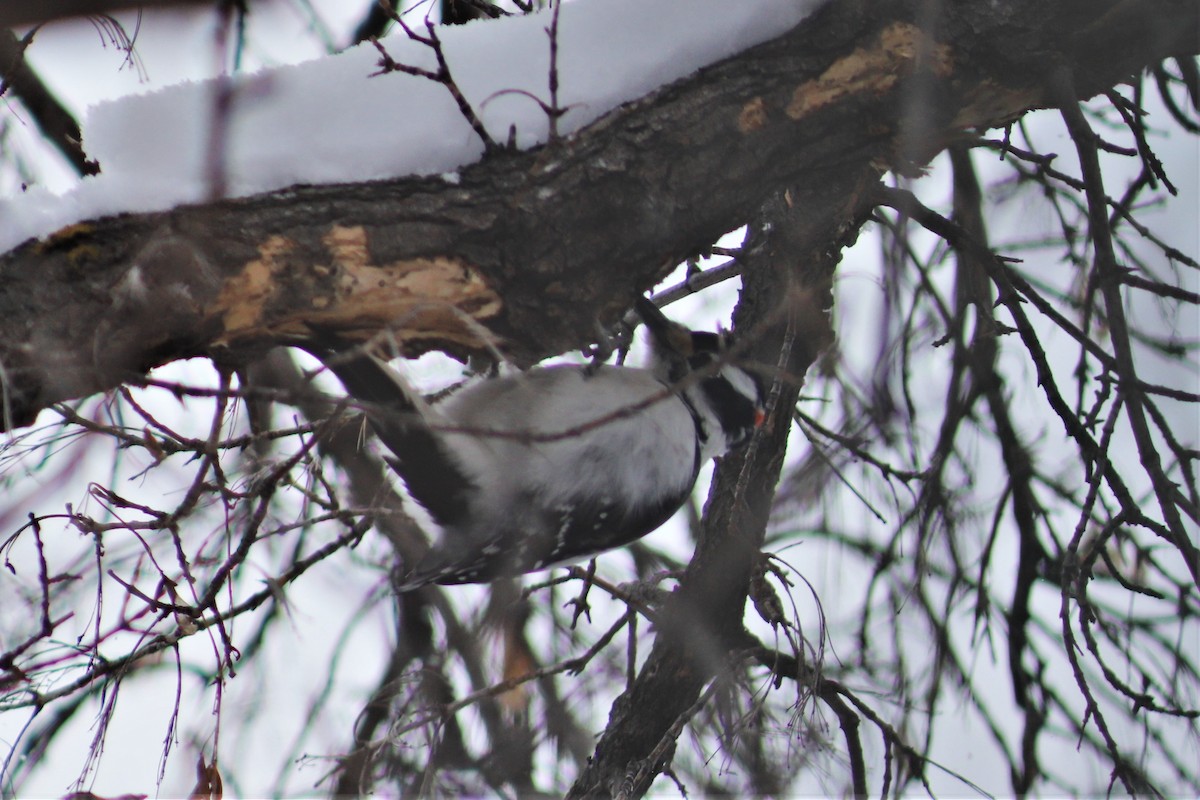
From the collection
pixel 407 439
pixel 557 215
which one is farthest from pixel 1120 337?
pixel 407 439

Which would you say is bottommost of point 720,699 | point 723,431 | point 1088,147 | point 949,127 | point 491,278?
point 720,699

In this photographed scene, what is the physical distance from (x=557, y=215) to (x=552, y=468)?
0.71 metres

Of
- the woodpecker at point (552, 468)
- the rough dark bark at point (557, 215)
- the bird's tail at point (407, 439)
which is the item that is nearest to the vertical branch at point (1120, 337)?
the rough dark bark at point (557, 215)

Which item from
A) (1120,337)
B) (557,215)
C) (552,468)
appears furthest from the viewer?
(552,468)

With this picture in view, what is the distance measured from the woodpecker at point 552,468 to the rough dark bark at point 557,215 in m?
0.20

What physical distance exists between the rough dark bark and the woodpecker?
0.20 metres

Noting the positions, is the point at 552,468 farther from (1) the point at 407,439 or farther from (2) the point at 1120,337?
(2) the point at 1120,337

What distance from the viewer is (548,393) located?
7.77 feet

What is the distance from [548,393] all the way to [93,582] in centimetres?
121

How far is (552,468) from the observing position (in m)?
2.41

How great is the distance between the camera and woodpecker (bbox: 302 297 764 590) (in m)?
2.31

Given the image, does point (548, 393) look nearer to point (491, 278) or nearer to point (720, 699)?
point (491, 278)

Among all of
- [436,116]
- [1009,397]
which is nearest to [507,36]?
[436,116]

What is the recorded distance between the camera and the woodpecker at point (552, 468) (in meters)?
2.31
